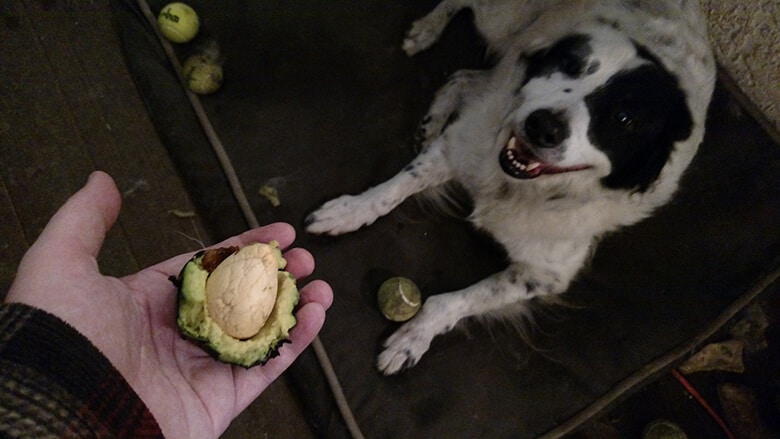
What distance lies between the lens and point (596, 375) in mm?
2410

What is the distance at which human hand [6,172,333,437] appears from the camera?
4.10 ft

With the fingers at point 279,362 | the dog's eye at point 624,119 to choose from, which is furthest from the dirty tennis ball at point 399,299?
the dog's eye at point 624,119

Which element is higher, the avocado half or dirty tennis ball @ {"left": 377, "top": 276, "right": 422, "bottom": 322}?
the avocado half

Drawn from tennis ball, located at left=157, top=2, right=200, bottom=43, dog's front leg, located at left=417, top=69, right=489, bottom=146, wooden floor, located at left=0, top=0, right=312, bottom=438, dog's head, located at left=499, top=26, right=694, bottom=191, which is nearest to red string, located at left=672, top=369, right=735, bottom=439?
dog's head, located at left=499, top=26, right=694, bottom=191

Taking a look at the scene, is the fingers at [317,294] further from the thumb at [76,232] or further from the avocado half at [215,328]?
the thumb at [76,232]

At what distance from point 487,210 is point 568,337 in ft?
2.42

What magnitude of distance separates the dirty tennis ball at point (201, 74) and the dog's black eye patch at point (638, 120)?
1749mm

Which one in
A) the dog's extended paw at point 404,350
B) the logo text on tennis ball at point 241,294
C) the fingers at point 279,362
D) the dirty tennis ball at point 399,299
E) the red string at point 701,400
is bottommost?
the red string at point 701,400

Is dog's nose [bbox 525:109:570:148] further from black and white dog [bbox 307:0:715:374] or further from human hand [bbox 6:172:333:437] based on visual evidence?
human hand [bbox 6:172:333:437]

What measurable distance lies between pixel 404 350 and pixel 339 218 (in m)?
0.66

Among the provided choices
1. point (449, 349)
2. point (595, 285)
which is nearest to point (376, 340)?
point (449, 349)

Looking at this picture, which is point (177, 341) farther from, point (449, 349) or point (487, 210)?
point (487, 210)

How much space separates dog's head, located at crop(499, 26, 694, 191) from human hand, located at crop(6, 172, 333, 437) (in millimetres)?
930

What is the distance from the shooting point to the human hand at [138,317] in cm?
125
